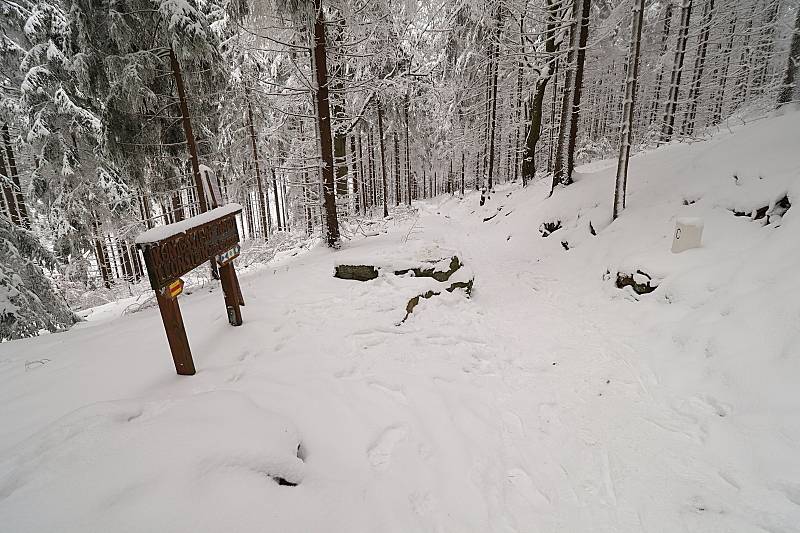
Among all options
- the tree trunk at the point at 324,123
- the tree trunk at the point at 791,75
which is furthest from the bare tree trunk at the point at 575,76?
the tree trunk at the point at 324,123

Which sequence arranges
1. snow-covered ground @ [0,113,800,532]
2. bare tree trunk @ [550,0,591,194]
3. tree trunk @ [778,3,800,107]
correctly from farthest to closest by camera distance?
bare tree trunk @ [550,0,591,194] < tree trunk @ [778,3,800,107] < snow-covered ground @ [0,113,800,532]

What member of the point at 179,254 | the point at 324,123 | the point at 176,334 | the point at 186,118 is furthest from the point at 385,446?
the point at 186,118

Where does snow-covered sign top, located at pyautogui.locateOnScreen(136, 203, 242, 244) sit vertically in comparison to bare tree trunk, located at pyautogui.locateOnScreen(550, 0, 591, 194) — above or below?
below

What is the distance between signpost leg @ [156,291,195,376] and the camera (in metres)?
3.61

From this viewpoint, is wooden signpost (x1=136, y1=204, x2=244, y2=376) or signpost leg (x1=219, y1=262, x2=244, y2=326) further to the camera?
signpost leg (x1=219, y1=262, x2=244, y2=326)

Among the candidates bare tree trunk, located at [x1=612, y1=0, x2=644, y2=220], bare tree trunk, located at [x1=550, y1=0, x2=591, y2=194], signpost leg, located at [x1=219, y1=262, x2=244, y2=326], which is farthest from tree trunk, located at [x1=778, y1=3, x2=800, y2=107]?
signpost leg, located at [x1=219, y1=262, x2=244, y2=326]

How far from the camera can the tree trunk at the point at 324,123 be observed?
7867 mm

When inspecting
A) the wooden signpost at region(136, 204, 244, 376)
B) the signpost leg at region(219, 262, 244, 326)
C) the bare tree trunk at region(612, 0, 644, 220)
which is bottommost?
the signpost leg at region(219, 262, 244, 326)

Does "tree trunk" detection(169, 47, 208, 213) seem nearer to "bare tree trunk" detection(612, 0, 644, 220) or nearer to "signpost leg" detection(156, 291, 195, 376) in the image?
"signpost leg" detection(156, 291, 195, 376)

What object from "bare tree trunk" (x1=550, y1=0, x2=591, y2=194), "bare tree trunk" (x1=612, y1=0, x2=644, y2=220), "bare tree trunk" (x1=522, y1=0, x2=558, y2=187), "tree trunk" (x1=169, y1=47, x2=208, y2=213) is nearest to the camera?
"bare tree trunk" (x1=612, y1=0, x2=644, y2=220)

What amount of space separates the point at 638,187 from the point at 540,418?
309 inches

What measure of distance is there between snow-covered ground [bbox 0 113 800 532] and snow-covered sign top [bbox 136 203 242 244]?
1.48m

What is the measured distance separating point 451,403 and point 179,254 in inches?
137

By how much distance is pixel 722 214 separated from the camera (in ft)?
21.6
